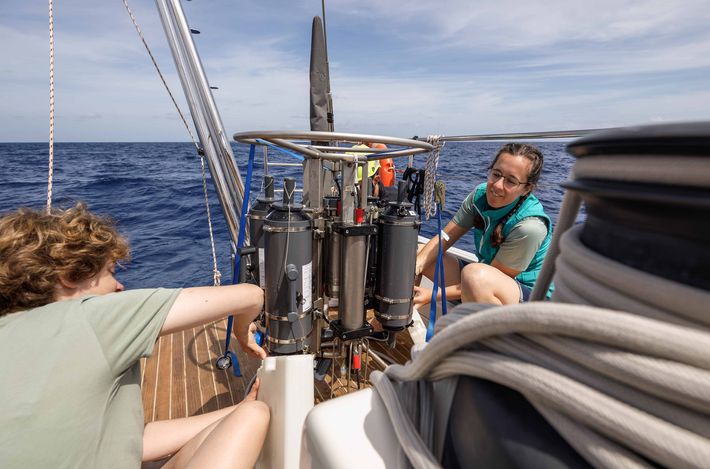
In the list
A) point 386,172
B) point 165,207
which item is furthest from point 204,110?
point 165,207

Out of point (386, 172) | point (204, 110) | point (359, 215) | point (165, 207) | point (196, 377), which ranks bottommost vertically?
point (165, 207)

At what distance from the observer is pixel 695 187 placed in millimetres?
337

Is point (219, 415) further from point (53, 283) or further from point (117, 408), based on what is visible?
point (53, 283)

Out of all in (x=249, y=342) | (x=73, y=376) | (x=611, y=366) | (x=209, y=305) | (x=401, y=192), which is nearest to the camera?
(x=611, y=366)

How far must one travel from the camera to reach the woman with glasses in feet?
6.41

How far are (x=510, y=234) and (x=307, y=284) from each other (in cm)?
121

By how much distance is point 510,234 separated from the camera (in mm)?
2135

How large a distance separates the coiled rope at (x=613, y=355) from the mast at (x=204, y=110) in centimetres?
210

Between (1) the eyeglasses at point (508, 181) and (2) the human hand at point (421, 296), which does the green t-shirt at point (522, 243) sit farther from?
(2) the human hand at point (421, 296)

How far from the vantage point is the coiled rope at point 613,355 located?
0.33 meters

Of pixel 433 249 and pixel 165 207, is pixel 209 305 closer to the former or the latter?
pixel 433 249

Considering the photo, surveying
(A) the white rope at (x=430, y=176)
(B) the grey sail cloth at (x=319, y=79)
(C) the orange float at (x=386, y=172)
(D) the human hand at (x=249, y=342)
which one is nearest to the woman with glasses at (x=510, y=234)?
(A) the white rope at (x=430, y=176)

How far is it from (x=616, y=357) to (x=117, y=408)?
3.85 feet

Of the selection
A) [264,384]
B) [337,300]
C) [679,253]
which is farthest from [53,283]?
[679,253]
